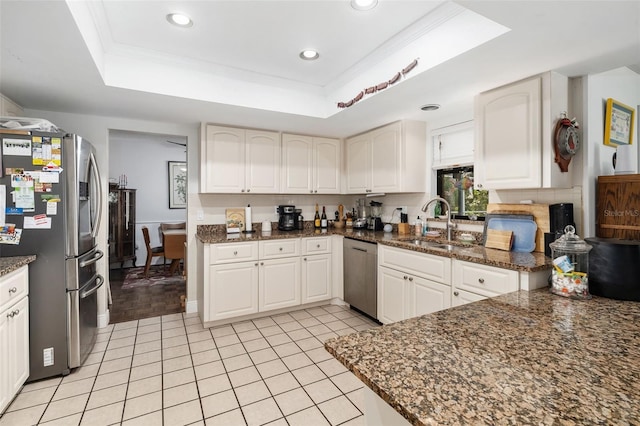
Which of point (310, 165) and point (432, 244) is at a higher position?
point (310, 165)

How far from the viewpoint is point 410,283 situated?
270 cm

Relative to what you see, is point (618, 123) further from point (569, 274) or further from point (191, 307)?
point (191, 307)

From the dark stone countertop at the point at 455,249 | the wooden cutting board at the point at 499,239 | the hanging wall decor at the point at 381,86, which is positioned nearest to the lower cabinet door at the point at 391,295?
the dark stone countertop at the point at 455,249

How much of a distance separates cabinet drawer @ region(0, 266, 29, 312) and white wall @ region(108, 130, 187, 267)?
4.23 meters

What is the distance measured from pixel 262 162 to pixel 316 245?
45.8 inches

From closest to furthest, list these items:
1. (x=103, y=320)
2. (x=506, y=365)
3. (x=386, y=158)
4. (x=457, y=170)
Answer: (x=506, y=365) → (x=103, y=320) → (x=457, y=170) → (x=386, y=158)

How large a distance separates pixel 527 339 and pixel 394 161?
2.59 m

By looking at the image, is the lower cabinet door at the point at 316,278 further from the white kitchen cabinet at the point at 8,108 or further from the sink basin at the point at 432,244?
the white kitchen cabinet at the point at 8,108

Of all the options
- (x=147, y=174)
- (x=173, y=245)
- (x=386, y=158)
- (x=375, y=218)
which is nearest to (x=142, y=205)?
(x=147, y=174)

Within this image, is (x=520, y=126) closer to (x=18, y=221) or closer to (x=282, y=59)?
(x=282, y=59)

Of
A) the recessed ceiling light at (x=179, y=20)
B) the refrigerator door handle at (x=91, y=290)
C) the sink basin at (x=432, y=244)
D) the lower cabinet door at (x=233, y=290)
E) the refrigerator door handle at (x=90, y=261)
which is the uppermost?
the recessed ceiling light at (x=179, y=20)

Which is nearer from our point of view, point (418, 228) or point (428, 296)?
point (428, 296)

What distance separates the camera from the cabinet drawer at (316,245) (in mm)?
3551

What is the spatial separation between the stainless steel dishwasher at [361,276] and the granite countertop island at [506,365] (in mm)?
1897
